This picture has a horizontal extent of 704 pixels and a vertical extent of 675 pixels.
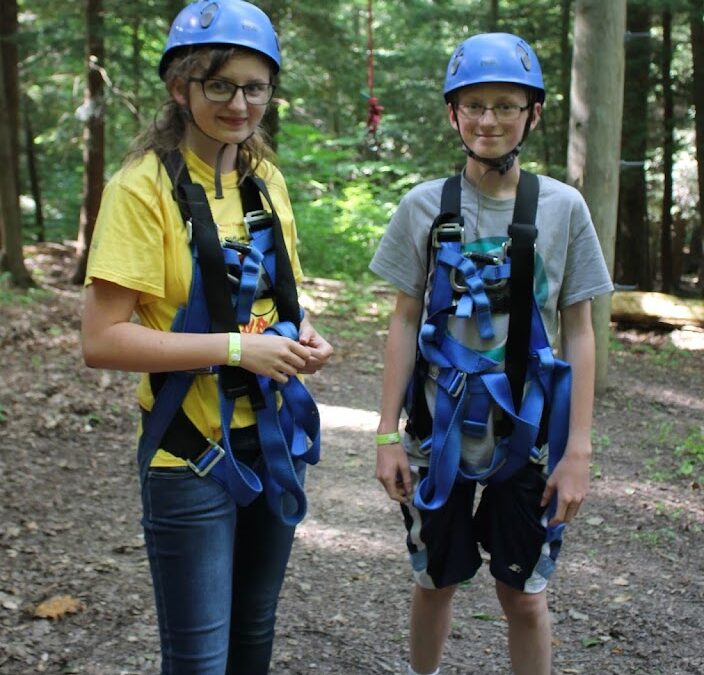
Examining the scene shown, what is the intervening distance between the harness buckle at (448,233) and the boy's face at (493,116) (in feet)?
0.75

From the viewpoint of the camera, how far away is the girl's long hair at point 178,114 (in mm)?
2037

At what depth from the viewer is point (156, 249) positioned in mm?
1957

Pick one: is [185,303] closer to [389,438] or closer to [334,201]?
[389,438]

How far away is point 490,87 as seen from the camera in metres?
2.37

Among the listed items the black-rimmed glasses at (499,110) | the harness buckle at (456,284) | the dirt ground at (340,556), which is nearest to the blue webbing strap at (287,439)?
the harness buckle at (456,284)

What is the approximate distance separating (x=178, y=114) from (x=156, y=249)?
0.43 metres

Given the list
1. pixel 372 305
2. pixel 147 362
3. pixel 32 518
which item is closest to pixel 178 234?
pixel 147 362

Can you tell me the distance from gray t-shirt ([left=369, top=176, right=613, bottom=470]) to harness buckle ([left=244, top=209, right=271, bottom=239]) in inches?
20.0

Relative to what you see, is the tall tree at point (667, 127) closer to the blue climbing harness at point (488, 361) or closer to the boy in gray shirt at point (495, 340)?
the boy in gray shirt at point (495, 340)

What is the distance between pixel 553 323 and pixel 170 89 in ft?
4.22

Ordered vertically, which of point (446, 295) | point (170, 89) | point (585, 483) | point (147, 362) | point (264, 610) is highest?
point (170, 89)

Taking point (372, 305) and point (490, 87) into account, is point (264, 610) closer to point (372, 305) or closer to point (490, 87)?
point (490, 87)

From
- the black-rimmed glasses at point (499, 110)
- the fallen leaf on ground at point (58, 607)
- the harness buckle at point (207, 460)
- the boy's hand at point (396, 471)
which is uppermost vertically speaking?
the black-rimmed glasses at point (499, 110)

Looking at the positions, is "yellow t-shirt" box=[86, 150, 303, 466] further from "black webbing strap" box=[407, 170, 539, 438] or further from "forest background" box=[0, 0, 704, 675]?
"forest background" box=[0, 0, 704, 675]
